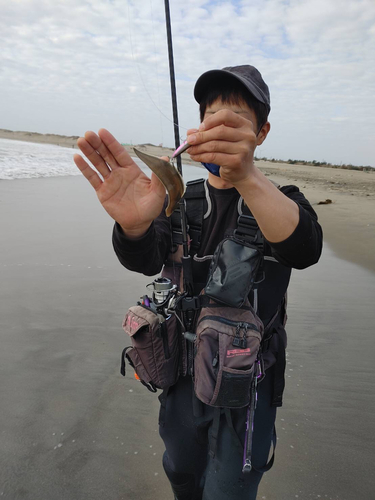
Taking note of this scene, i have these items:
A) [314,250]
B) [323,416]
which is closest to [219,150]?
[314,250]

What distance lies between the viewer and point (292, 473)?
2463mm

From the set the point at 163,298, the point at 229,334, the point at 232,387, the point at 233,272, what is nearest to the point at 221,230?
the point at 233,272

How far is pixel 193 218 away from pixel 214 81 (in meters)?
0.70

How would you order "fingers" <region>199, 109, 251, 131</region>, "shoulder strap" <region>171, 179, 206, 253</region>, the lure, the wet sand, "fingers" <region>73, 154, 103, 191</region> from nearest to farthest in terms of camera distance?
1. "fingers" <region>199, 109, 251, 131</region>
2. the lure
3. "fingers" <region>73, 154, 103, 191</region>
4. "shoulder strap" <region>171, 179, 206, 253</region>
5. the wet sand

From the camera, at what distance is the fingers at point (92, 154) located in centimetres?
154

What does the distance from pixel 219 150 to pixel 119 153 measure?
0.55 m

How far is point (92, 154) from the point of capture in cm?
157

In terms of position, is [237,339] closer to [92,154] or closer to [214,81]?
[92,154]

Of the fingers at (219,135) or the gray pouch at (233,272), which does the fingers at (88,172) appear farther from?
the gray pouch at (233,272)

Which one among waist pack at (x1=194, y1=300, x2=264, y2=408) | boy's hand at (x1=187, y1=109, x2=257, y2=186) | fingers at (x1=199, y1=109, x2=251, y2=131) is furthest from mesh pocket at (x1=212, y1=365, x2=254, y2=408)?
fingers at (x1=199, y1=109, x2=251, y2=131)

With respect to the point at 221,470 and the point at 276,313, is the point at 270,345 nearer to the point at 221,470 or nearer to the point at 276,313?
the point at 276,313

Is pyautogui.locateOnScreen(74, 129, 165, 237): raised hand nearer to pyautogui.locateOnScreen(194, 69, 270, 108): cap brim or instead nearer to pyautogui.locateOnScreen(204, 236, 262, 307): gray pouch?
pyautogui.locateOnScreen(204, 236, 262, 307): gray pouch

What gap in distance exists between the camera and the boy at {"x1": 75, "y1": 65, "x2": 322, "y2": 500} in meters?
1.45

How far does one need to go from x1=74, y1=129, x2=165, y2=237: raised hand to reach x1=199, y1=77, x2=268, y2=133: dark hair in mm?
514
